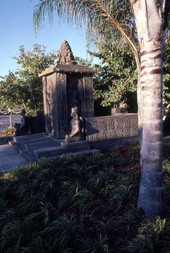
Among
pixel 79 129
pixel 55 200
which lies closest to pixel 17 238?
pixel 55 200

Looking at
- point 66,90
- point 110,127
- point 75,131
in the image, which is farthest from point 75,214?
point 66,90

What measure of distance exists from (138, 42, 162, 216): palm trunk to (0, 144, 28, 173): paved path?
4.04 metres

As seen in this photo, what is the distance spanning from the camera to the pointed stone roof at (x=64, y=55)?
800cm

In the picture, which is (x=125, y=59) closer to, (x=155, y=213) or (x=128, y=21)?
(x=128, y=21)

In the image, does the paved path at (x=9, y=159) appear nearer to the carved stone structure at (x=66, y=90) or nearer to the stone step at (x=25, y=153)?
the stone step at (x=25, y=153)

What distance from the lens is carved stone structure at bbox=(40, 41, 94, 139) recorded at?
7379mm

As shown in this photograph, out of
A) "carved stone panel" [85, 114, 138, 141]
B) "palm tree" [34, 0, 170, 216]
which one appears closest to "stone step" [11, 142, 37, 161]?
"carved stone panel" [85, 114, 138, 141]

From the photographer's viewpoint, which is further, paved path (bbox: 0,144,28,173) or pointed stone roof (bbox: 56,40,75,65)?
pointed stone roof (bbox: 56,40,75,65)

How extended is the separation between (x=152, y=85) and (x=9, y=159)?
18.0 feet

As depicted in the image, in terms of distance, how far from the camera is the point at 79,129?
651 cm

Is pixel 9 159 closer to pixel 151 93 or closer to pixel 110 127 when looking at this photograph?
pixel 110 127

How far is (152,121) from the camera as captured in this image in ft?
8.10

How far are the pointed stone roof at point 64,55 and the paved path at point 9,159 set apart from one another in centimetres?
390

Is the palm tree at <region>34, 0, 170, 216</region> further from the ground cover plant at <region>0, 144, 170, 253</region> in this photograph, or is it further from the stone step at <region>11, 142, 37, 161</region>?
the stone step at <region>11, 142, 37, 161</region>
